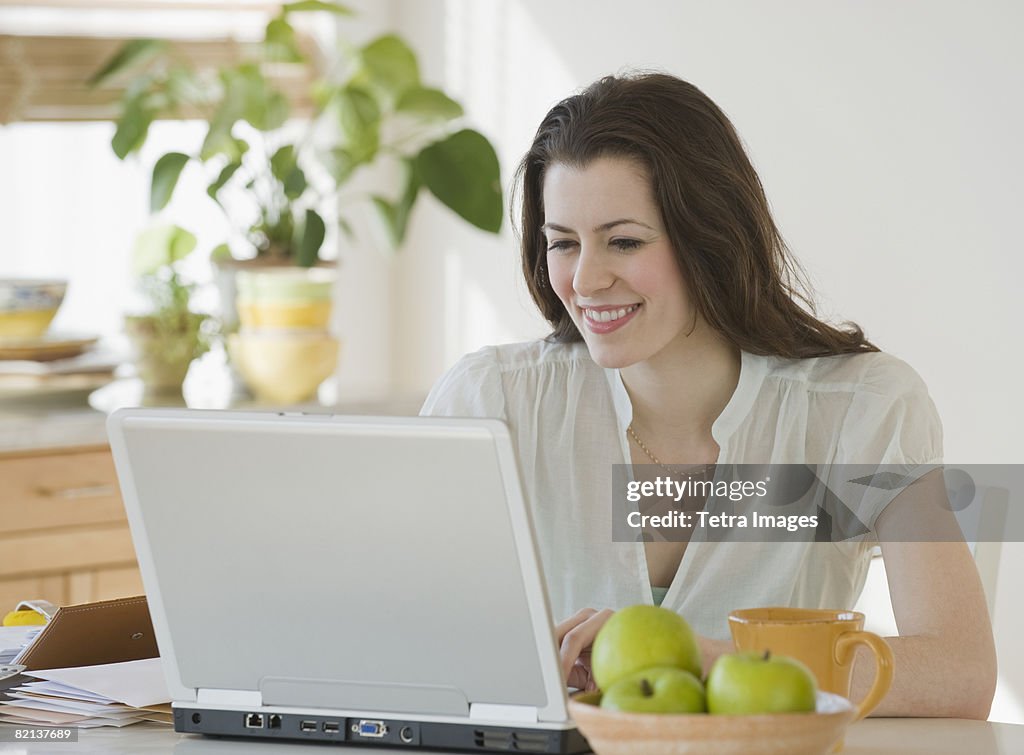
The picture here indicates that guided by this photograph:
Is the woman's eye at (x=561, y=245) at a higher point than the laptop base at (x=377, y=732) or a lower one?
higher

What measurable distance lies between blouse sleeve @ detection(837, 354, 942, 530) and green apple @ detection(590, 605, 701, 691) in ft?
2.45

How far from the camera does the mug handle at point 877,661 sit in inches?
40.4

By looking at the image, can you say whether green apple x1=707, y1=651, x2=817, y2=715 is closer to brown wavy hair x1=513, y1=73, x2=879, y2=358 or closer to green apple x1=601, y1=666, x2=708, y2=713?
green apple x1=601, y1=666, x2=708, y2=713

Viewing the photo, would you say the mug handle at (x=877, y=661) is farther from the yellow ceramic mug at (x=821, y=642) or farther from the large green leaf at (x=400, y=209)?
the large green leaf at (x=400, y=209)

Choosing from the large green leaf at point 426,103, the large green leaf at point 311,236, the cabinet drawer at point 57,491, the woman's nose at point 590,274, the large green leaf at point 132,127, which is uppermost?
the large green leaf at point 426,103

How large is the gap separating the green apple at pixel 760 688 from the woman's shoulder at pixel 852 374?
2.88 ft

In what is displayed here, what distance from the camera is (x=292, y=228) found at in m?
3.36

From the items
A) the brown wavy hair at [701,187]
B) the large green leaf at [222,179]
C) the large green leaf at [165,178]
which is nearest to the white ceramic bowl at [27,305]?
the large green leaf at [165,178]

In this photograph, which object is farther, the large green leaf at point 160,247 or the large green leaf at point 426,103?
the large green leaf at point 160,247

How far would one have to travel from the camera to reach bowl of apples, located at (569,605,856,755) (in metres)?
0.93

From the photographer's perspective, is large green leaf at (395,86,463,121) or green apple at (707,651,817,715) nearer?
green apple at (707,651,817,715)

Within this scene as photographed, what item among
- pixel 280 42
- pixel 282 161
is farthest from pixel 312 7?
pixel 282 161

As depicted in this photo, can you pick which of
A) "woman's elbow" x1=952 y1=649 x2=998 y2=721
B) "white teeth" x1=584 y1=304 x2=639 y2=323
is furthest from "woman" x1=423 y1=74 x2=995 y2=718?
"woman's elbow" x1=952 y1=649 x2=998 y2=721

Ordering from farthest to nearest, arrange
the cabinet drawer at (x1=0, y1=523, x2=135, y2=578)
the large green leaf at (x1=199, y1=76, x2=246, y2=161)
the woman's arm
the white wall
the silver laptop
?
the large green leaf at (x1=199, y1=76, x2=246, y2=161)
the cabinet drawer at (x1=0, y1=523, x2=135, y2=578)
the white wall
the woman's arm
the silver laptop
